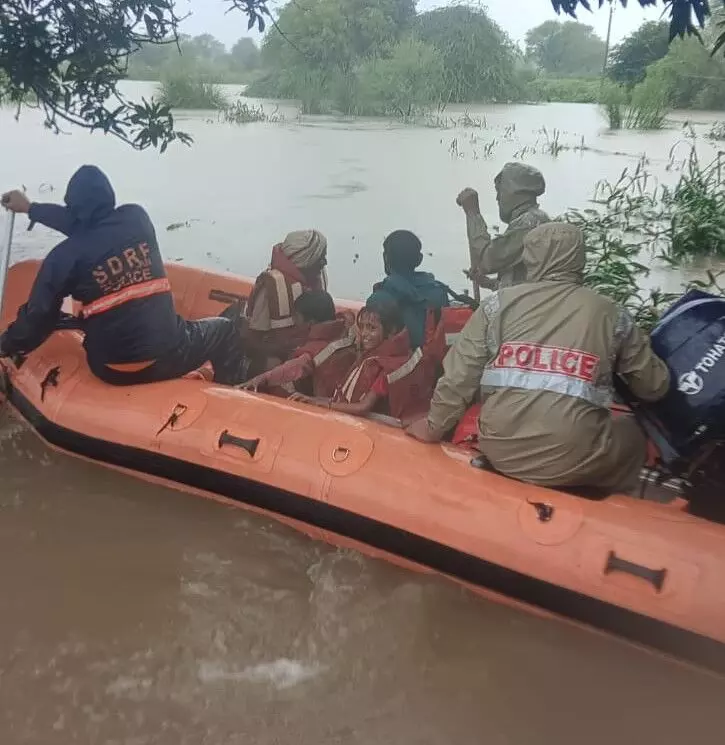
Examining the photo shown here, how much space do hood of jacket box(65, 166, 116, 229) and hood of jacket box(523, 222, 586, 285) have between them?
5.63 ft

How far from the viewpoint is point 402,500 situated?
2.72 m

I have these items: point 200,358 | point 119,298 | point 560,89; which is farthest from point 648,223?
point 119,298

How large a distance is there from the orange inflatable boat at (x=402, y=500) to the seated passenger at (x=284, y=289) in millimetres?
400

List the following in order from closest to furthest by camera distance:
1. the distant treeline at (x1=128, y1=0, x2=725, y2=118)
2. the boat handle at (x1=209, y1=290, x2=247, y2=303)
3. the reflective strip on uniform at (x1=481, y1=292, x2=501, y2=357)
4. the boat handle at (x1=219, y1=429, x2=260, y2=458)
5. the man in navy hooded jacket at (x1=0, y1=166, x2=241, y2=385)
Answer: the reflective strip on uniform at (x1=481, y1=292, x2=501, y2=357)
the boat handle at (x1=219, y1=429, x2=260, y2=458)
the man in navy hooded jacket at (x1=0, y1=166, x2=241, y2=385)
the boat handle at (x1=209, y1=290, x2=247, y2=303)
the distant treeline at (x1=128, y1=0, x2=725, y2=118)

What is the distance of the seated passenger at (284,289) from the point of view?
3578 millimetres

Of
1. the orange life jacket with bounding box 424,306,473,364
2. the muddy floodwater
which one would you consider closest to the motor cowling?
the muddy floodwater

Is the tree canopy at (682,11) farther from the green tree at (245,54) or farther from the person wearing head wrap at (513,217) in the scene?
the green tree at (245,54)

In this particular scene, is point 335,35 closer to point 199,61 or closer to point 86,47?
point 199,61

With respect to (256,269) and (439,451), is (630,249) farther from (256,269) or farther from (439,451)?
(439,451)

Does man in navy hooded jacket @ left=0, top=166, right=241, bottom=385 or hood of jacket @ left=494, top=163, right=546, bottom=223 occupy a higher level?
hood of jacket @ left=494, top=163, right=546, bottom=223

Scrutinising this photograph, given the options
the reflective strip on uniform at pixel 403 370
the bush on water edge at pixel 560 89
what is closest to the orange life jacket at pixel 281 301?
the reflective strip on uniform at pixel 403 370

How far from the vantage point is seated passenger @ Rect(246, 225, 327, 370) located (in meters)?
3.58

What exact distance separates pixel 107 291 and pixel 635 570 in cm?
221

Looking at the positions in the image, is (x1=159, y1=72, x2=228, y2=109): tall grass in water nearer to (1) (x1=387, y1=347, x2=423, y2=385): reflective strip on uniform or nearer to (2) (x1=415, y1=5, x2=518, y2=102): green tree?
(2) (x1=415, y1=5, x2=518, y2=102): green tree
